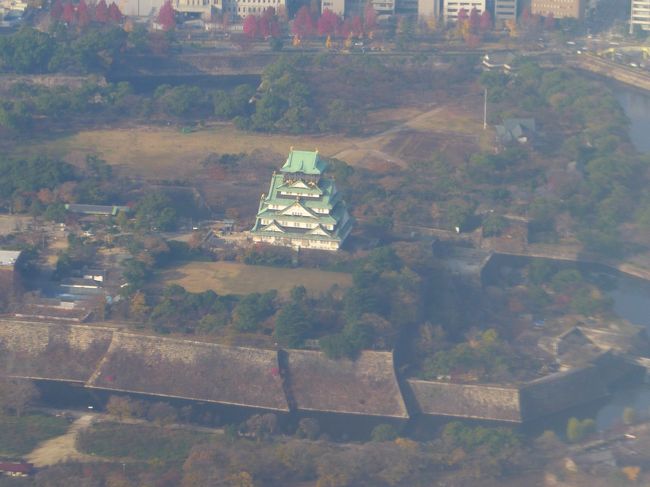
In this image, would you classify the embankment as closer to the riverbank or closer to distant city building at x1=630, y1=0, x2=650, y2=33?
the riverbank

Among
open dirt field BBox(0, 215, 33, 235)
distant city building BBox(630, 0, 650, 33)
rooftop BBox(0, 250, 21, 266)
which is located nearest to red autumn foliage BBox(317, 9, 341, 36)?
distant city building BBox(630, 0, 650, 33)

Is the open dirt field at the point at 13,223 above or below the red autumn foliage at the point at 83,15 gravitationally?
below

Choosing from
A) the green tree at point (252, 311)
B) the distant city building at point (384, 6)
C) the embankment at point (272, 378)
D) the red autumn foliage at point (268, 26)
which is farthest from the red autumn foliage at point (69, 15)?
the green tree at point (252, 311)

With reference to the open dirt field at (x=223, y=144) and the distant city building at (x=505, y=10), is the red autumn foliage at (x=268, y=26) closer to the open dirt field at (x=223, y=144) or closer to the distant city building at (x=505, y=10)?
the distant city building at (x=505, y=10)

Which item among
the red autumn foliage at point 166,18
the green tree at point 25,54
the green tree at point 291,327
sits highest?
the red autumn foliage at point 166,18

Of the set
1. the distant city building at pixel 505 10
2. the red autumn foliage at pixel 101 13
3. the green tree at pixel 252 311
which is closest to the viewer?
the green tree at pixel 252 311

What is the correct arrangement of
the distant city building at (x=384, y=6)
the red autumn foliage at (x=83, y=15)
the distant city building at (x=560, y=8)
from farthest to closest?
the distant city building at (x=560, y=8) → the distant city building at (x=384, y=6) → the red autumn foliage at (x=83, y=15)

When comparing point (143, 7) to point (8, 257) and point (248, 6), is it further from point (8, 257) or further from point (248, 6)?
point (8, 257)

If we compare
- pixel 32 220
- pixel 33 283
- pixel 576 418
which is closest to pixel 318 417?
pixel 576 418
